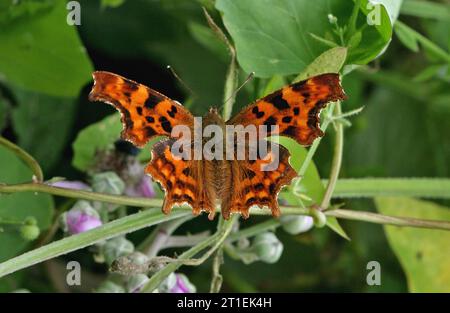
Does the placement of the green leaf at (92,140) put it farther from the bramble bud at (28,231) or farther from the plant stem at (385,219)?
the plant stem at (385,219)

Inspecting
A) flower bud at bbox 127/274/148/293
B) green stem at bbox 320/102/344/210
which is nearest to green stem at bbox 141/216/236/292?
flower bud at bbox 127/274/148/293

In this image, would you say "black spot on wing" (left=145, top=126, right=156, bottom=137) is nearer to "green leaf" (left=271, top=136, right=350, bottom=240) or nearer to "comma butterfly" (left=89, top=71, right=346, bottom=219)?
"comma butterfly" (left=89, top=71, right=346, bottom=219)

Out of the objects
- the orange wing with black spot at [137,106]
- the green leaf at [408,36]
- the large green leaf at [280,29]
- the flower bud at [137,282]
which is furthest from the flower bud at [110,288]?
the green leaf at [408,36]

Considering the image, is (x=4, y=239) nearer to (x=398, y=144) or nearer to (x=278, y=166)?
(x=278, y=166)

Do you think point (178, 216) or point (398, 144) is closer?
point (178, 216)
